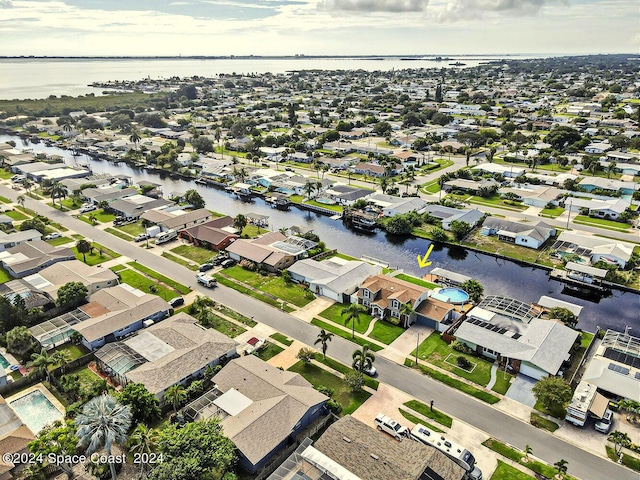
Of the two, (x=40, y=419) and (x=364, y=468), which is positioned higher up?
(x=364, y=468)

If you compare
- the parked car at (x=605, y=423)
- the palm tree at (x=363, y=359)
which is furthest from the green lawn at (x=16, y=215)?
the parked car at (x=605, y=423)

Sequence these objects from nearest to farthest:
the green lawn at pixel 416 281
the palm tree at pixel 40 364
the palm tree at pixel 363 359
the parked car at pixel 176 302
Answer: the palm tree at pixel 40 364, the palm tree at pixel 363 359, the parked car at pixel 176 302, the green lawn at pixel 416 281

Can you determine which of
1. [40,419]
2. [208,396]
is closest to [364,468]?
[208,396]

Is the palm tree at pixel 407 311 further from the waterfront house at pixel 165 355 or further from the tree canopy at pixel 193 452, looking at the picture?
the tree canopy at pixel 193 452

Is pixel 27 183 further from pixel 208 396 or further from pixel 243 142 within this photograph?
pixel 208 396

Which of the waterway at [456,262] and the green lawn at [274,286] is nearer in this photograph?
the waterway at [456,262]

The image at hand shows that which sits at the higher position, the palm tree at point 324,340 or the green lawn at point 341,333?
the palm tree at point 324,340

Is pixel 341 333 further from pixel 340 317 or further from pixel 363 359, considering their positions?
pixel 363 359

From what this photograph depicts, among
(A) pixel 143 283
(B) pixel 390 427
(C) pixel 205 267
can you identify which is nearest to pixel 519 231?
(B) pixel 390 427
